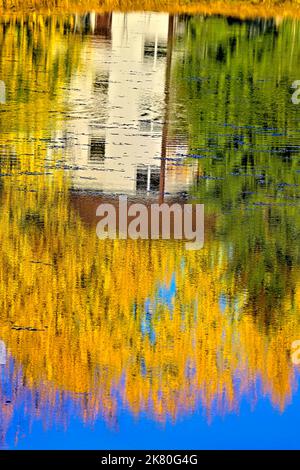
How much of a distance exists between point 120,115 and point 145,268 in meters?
6.81

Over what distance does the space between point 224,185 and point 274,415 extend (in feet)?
18.9

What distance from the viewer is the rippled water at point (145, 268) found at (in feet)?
24.3

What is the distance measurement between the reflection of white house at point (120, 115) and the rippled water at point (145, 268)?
4 centimetres

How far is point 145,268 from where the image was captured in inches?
396

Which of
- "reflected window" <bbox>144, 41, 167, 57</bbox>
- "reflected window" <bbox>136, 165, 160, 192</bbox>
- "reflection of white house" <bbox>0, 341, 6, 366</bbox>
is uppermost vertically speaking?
"reflected window" <bbox>144, 41, 167, 57</bbox>

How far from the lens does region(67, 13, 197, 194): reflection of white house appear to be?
515 inches

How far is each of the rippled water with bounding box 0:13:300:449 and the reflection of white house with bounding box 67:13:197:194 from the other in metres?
0.04

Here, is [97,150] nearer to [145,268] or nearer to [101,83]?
[145,268]

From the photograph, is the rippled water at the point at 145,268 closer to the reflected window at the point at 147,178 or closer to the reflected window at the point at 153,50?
the reflected window at the point at 147,178

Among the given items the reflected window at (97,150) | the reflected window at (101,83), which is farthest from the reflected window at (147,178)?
the reflected window at (101,83)

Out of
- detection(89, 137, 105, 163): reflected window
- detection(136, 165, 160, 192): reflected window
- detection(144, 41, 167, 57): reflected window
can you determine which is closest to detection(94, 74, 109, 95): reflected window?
detection(144, 41, 167, 57): reflected window

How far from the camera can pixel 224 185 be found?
12969mm

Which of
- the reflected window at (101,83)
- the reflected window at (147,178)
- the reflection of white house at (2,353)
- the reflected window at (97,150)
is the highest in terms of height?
the reflected window at (101,83)

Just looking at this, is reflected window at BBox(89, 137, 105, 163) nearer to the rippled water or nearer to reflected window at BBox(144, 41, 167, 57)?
the rippled water
